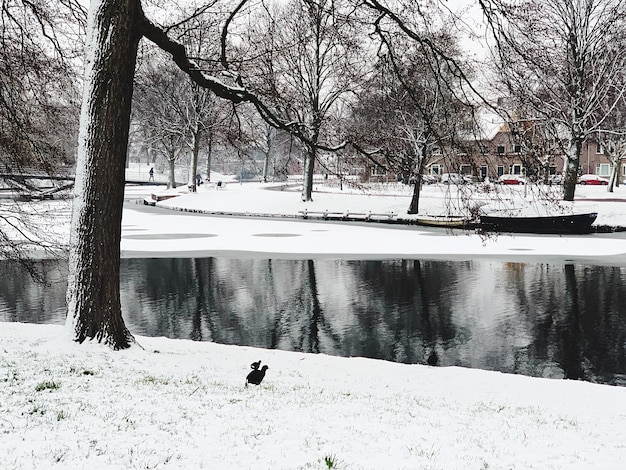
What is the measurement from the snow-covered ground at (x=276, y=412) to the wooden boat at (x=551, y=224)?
25004mm

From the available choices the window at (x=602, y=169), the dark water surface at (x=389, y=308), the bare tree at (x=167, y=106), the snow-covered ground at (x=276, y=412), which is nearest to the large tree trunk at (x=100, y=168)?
the snow-covered ground at (x=276, y=412)

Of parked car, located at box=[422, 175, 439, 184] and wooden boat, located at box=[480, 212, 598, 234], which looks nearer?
parked car, located at box=[422, 175, 439, 184]

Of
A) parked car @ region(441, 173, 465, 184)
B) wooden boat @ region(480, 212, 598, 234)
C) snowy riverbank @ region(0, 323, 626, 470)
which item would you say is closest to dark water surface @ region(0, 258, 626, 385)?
snowy riverbank @ region(0, 323, 626, 470)

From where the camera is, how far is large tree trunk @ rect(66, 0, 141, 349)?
382 inches

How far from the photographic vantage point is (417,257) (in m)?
25.8

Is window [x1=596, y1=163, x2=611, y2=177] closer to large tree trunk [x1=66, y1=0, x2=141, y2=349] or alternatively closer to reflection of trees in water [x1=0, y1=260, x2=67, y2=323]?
reflection of trees in water [x1=0, y1=260, x2=67, y2=323]

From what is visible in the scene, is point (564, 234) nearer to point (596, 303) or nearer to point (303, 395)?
point (596, 303)

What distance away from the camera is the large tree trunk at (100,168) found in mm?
9695

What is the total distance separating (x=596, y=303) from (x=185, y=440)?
14.4 m

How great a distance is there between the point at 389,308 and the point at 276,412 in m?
10.3

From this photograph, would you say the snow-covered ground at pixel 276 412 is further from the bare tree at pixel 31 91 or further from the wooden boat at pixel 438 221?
the wooden boat at pixel 438 221

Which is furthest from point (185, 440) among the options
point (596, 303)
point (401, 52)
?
point (596, 303)

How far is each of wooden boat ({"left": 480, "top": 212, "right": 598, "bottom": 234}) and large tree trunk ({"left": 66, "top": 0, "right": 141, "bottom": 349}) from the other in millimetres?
26601

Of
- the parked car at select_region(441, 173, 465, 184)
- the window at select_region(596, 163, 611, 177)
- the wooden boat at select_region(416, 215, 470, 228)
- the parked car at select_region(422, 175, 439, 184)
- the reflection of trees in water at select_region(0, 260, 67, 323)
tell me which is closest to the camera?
the parked car at select_region(441, 173, 465, 184)
